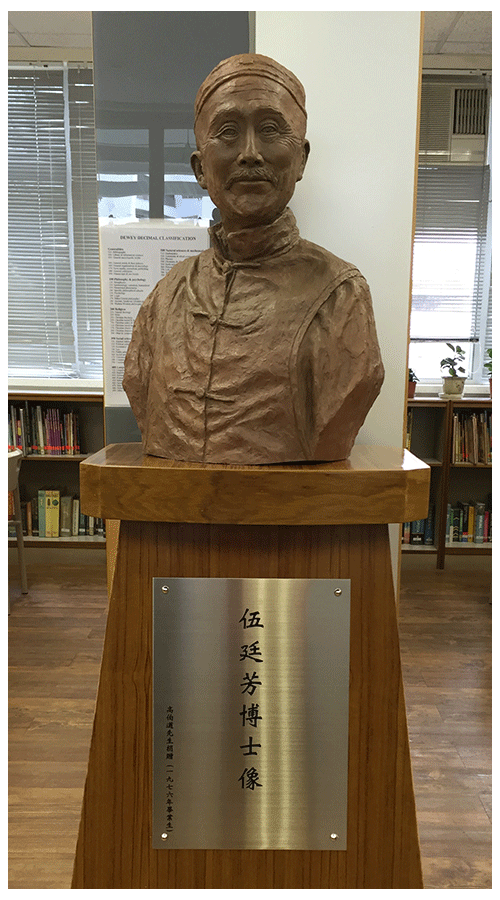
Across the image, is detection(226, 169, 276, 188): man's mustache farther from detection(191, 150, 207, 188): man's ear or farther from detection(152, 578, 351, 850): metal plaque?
detection(152, 578, 351, 850): metal plaque

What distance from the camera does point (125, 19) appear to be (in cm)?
222

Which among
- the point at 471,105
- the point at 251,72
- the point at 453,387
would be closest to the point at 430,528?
the point at 453,387

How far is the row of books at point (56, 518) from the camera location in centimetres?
465

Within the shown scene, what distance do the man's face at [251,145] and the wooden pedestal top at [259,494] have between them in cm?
59

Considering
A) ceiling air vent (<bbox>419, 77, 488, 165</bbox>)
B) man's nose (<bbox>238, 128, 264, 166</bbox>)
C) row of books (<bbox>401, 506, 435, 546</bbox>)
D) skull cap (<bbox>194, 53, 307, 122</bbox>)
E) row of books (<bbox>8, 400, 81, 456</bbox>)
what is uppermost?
ceiling air vent (<bbox>419, 77, 488, 165</bbox>)

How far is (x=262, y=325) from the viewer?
164cm

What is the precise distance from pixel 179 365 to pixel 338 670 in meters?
0.75

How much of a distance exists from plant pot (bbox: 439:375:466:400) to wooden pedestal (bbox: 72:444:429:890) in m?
3.01

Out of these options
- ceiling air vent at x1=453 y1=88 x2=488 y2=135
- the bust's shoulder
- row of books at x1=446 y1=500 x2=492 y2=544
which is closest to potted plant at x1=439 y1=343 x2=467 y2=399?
row of books at x1=446 y1=500 x2=492 y2=544

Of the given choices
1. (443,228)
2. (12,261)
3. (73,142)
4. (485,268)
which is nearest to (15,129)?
(73,142)

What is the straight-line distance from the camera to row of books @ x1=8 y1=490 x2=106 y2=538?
15.3ft

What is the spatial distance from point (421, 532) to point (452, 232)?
1914mm

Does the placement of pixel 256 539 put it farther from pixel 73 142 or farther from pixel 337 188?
pixel 73 142

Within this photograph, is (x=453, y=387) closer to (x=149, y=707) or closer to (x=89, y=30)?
(x=89, y=30)
